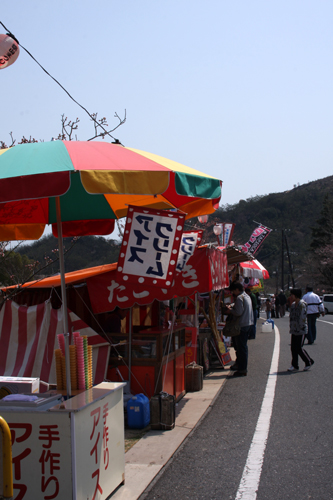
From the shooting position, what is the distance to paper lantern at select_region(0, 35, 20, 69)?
4.97 meters

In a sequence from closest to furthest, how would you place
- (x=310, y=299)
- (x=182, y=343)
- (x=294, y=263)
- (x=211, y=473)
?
(x=211, y=473), (x=182, y=343), (x=310, y=299), (x=294, y=263)

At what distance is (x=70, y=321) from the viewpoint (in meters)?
6.98

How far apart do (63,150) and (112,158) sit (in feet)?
1.52

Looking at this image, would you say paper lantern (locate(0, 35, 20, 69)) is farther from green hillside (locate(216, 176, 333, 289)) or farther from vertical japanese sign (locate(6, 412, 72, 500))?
green hillside (locate(216, 176, 333, 289))

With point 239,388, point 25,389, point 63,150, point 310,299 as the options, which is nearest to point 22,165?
point 63,150

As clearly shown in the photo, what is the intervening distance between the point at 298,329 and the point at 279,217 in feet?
339

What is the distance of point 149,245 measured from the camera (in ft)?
16.9

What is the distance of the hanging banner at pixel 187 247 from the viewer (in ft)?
23.7

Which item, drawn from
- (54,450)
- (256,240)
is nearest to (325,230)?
(256,240)

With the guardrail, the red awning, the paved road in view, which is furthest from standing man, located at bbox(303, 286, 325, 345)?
the guardrail

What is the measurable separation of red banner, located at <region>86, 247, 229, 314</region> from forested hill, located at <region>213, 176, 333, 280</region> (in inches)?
3217

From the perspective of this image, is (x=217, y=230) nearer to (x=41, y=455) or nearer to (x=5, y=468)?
(x=41, y=455)

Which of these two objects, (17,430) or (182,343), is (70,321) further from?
(17,430)

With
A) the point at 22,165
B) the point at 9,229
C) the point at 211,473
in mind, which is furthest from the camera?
the point at 9,229
